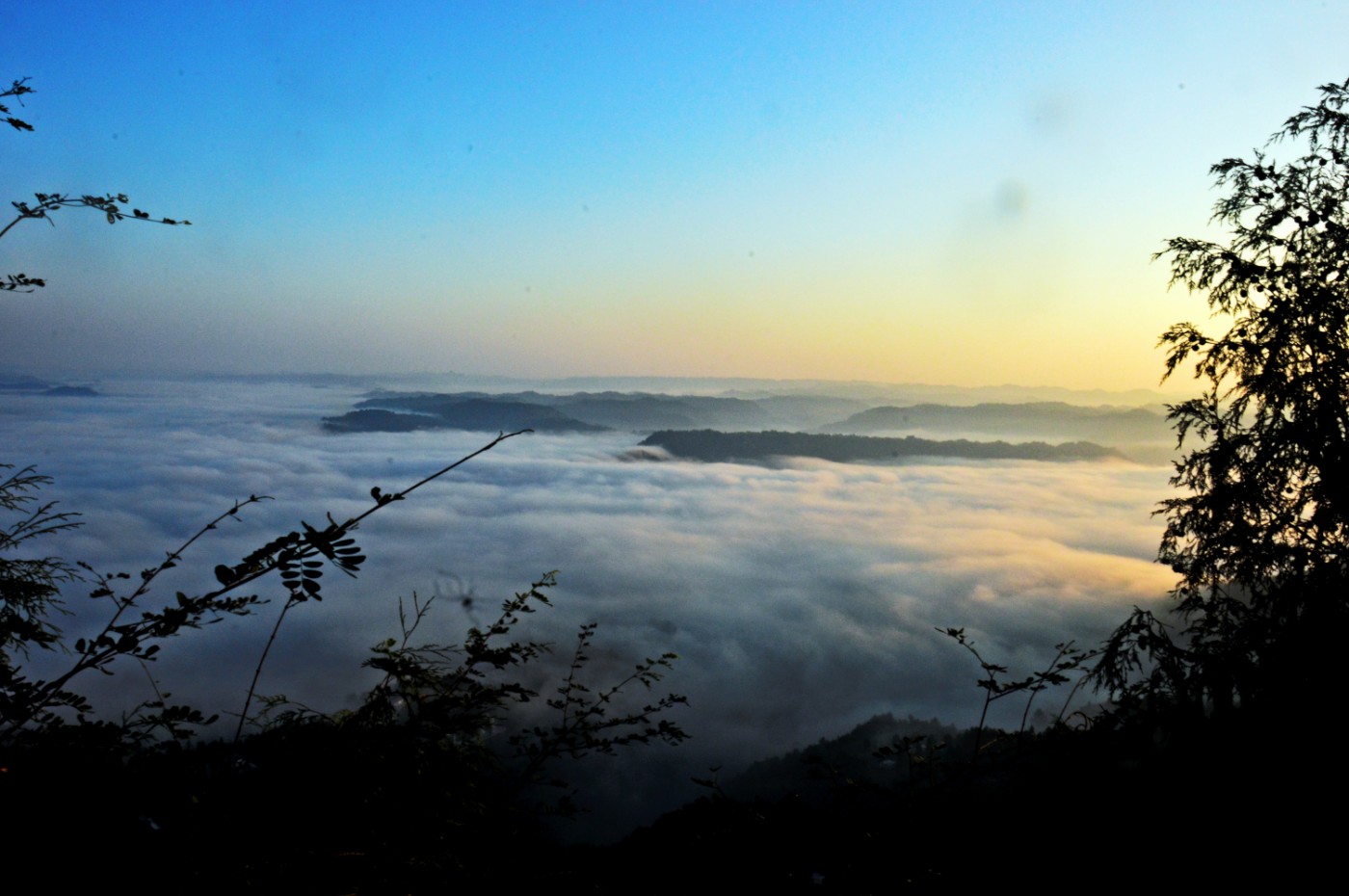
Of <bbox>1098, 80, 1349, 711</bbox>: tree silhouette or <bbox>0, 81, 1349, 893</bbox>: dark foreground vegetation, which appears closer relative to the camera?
<bbox>0, 81, 1349, 893</bbox>: dark foreground vegetation

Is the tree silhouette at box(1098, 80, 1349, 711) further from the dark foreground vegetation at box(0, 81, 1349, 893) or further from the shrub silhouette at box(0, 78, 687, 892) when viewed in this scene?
the shrub silhouette at box(0, 78, 687, 892)

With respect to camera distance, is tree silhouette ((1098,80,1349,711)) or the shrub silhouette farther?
tree silhouette ((1098,80,1349,711))

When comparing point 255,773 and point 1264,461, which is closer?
point 255,773

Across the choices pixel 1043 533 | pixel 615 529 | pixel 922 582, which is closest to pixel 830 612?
pixel 922 582

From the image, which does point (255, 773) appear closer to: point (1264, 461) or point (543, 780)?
point (543, 780)

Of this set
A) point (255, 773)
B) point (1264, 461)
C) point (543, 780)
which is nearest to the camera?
point (255, 773)

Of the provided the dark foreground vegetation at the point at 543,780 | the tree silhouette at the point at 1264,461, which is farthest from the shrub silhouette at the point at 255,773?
the tree silhouette at the point at 1264,461

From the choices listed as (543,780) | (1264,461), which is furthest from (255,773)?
(1264,461)

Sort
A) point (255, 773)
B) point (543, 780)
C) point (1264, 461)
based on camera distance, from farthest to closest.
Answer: point (1264, 461), point (543, 780), point (255, 773)

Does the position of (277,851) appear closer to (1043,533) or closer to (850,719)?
(850,719)

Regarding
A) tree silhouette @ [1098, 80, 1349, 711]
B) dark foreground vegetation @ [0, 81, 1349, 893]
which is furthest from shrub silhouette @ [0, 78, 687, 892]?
tree silhouette @ [1098, 80, 1349, 711]

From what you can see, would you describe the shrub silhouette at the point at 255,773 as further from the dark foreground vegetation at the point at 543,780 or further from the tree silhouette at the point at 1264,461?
the tree silhouette at the point at 1264,461

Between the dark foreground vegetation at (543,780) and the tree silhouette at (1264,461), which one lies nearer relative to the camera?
the dark foreground vegetation at (543,780)
